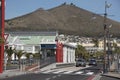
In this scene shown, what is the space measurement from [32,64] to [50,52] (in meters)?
30.2

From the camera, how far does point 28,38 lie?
143 metres

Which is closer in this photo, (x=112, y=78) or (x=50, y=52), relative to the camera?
(x=112, y=78)

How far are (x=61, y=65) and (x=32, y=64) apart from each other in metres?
15.2

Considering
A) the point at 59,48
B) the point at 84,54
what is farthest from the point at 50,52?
the point at 84,54

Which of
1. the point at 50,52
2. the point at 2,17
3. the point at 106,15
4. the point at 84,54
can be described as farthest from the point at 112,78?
the point at 84,54

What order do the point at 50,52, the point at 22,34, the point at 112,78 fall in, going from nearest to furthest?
1. the point at 112,78
2. the point at 50,52
3. the point at 22,34

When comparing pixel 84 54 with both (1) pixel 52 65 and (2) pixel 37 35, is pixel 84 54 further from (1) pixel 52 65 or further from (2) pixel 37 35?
(1) pixel 52 65

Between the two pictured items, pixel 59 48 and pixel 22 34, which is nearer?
pixel 59 48

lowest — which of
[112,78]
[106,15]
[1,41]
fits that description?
[112,78]

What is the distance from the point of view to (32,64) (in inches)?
2422

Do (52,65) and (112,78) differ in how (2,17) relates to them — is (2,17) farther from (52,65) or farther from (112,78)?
(52,65)

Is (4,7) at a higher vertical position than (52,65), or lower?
higher

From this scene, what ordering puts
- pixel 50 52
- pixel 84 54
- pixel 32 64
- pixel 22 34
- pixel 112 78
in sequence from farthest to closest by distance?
pixel 84 54 < pixel 22 34 < pixel 50 52 < pixel 32 64 < pixel 112 78

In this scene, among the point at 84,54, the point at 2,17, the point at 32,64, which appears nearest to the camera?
the point at 2,17
